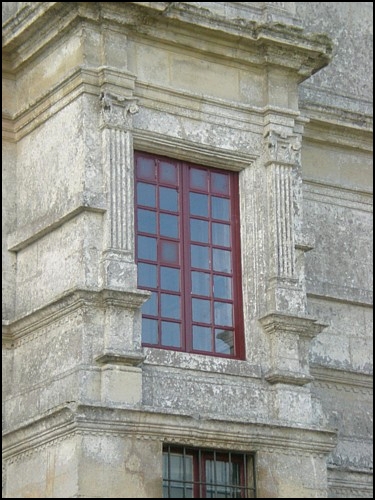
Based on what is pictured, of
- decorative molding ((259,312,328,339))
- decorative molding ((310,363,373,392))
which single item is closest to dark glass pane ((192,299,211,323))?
decorative molding ((259,312,328,339))

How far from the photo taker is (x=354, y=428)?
63.9 ft

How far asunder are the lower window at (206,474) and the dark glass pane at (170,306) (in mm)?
1524

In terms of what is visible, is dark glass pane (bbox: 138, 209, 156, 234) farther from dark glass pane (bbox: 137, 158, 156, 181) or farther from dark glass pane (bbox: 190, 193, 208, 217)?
dark glass pane (bbox: 190, 193, 208, 217)

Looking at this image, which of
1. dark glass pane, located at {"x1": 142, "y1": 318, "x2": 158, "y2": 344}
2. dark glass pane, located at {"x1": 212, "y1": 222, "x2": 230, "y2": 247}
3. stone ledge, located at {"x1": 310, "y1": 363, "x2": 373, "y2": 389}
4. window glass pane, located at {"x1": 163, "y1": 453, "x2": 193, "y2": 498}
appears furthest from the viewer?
stone ledge, located at {"x1": 310, "y1": 363, "x2": 373, "y2": 389}

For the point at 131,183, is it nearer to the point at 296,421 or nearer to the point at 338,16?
the point at 296,421

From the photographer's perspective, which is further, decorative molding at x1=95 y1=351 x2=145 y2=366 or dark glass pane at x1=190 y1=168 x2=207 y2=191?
dark glass pane at x1=190 y1=168 x2=207 y2=191

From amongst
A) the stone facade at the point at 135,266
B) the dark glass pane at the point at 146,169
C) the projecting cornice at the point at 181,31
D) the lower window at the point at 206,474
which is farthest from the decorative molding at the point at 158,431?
the projecting cornice at the point at 181,31

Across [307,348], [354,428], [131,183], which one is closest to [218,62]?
[131,183]

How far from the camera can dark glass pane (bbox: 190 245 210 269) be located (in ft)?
59.5

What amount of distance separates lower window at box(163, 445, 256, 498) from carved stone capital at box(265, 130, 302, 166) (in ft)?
11.5

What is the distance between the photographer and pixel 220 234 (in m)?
18.4

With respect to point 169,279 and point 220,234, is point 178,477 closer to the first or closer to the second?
point 169,279

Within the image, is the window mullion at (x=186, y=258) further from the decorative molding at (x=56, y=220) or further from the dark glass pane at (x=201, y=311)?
the decorative molding at (x=56, y=220)

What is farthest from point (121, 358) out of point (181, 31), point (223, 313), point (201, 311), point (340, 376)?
point (181, 31)
